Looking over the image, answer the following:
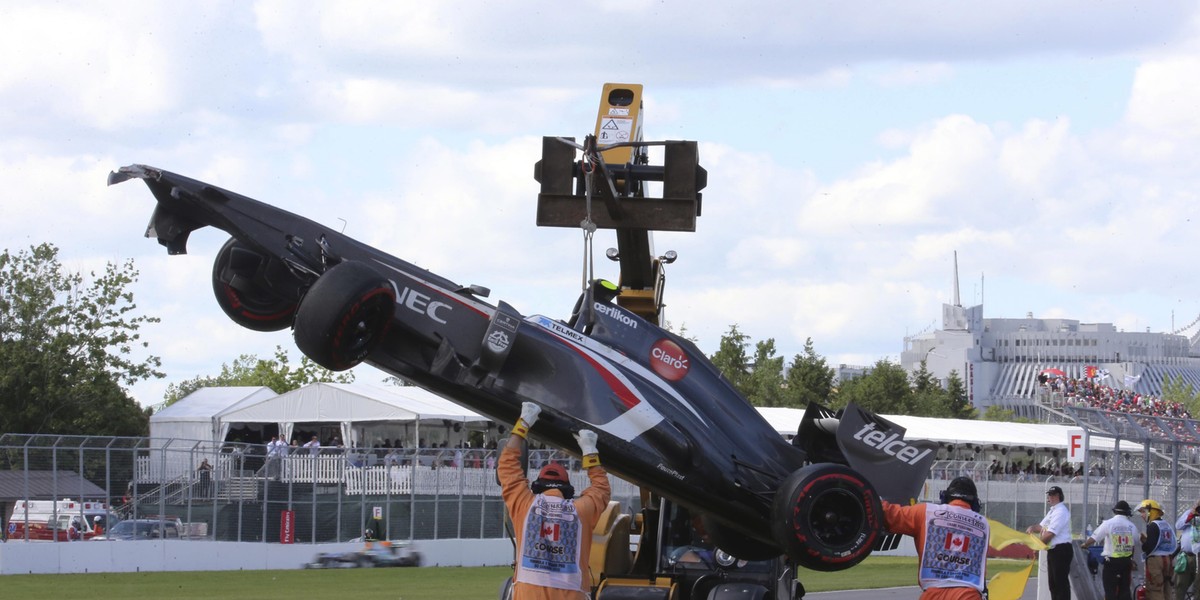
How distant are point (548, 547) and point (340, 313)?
2.11 m

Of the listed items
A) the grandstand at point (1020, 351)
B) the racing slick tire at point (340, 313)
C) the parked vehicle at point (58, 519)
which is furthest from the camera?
the grandstand at point (1020, 351)

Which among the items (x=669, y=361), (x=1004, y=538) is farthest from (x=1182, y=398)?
(x=669, y=361)

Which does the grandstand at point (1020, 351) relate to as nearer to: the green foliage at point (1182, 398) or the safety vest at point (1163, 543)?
the green foliage at point (1182, 398)

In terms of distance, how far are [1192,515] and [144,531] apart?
16.8 m

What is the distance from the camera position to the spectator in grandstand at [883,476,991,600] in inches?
391

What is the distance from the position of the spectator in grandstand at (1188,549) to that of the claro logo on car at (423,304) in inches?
551

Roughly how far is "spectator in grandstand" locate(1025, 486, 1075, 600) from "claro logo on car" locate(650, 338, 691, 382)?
7.31 metres

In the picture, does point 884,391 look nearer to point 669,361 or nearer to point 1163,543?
point 1163,543

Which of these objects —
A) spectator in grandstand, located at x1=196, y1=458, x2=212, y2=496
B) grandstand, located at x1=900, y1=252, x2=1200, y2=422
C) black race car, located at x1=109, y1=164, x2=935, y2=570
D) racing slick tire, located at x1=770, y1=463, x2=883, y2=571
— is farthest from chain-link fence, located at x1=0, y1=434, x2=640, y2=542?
grandstand, located at x1=900, y1=252, x2=1200, y2=422

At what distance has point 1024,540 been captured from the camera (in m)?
12.8

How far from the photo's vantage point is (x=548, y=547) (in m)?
9.77

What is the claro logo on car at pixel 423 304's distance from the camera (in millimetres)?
10633

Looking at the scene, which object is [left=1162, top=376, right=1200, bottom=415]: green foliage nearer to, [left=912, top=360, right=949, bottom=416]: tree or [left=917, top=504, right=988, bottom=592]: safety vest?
[left=912, top=360, right=949, bottom=416]: tree

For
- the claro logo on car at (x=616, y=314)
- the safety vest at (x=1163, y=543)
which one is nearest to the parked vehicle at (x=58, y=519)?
the claro logo on car at (x=616, y=314)
